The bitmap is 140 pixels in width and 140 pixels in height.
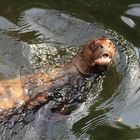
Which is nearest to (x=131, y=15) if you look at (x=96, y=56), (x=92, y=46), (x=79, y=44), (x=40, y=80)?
(x=79, y=44)

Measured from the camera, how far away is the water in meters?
6.96

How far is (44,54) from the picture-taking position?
7.96m

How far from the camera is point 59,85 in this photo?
7.17 metres

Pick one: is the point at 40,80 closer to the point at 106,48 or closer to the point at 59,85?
the point at 59,85

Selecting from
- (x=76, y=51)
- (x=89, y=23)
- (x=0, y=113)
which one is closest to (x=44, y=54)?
(x=76, y=51)

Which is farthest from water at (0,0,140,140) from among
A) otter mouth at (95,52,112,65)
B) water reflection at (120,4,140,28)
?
otter mouth at (95,52,112,65)

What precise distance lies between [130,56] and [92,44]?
49.2 inches

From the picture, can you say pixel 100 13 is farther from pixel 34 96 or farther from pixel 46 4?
pixel 34 96

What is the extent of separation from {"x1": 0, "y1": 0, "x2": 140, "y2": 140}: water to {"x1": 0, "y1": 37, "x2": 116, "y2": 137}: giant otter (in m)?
0.24

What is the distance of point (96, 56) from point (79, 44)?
1.37 m

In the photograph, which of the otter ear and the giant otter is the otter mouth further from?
the otter ear

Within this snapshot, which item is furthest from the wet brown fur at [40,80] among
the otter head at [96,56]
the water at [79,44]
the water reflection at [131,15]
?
the water reflection at [131,15]

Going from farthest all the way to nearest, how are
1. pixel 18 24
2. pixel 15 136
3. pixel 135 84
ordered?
pixel 18 24
pixel 135 84
pixel 15 136

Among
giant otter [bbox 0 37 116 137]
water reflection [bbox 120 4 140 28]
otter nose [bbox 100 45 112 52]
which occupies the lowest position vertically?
giant otter [bbox 0 37 116 137]
